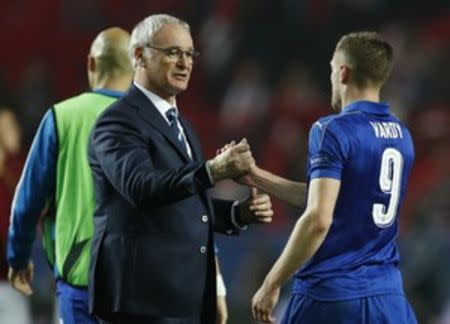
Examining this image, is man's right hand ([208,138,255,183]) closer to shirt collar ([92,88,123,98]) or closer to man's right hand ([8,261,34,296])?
shirt collar ([92,88,123,98])

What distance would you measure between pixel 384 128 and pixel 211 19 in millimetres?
8971

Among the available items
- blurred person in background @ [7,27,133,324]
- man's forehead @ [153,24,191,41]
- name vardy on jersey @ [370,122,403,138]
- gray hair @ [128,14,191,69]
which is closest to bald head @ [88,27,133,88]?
blurred person in background @ [7,27,133,324]

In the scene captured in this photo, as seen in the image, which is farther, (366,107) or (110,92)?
(110,92)

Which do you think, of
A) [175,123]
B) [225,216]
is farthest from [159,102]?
[225,216]

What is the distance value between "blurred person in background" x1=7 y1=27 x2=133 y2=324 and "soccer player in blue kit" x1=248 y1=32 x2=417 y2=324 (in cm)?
88

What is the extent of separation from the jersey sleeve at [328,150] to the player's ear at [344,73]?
233 mm

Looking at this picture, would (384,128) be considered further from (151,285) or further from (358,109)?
(151,285)

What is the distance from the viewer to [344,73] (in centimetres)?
526

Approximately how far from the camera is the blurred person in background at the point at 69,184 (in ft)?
18.7

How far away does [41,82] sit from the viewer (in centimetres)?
1327

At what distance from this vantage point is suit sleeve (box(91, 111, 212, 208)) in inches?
186

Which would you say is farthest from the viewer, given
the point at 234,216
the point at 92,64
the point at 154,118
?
the point at 92,64

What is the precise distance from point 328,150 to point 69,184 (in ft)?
3.90

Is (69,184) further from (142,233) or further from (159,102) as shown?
(142,233)
